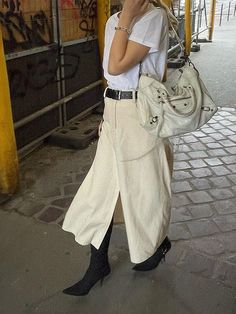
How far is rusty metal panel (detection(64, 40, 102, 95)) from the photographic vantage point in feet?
15.7

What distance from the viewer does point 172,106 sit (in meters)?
1.89

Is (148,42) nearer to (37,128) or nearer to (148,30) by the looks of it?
(148,30)

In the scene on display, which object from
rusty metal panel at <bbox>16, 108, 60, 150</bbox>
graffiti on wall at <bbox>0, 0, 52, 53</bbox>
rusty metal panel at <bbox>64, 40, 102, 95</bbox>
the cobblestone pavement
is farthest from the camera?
rusty metal panel at <bbox>64, 40, 102, 95</bbox>

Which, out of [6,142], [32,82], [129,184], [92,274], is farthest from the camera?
[32,82]

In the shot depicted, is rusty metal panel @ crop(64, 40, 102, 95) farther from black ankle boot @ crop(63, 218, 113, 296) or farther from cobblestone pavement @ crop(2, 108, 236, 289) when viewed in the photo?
black ankle boot @ crop(63, 218, 113, 296)

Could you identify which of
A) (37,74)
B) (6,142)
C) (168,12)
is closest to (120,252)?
(6,142)

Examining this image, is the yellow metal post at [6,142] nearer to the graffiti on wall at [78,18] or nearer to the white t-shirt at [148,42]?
the white t-shirt at [148,42]

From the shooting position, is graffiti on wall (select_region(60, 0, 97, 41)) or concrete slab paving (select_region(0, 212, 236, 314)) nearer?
concrete slab paving (select_region(0, 212, 236, 314))

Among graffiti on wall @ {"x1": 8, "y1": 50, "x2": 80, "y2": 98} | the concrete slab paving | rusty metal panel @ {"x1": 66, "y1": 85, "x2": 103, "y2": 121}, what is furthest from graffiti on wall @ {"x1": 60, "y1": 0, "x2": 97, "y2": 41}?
the concrete slab paving

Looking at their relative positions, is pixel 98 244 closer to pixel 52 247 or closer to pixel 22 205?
pixel 52 247

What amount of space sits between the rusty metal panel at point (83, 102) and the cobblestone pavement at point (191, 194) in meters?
0.67

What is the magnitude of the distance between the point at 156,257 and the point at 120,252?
1.13 ft

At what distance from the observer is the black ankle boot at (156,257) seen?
2.50 m

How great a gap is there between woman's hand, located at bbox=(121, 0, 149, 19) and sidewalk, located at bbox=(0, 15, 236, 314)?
A: 1588mm
